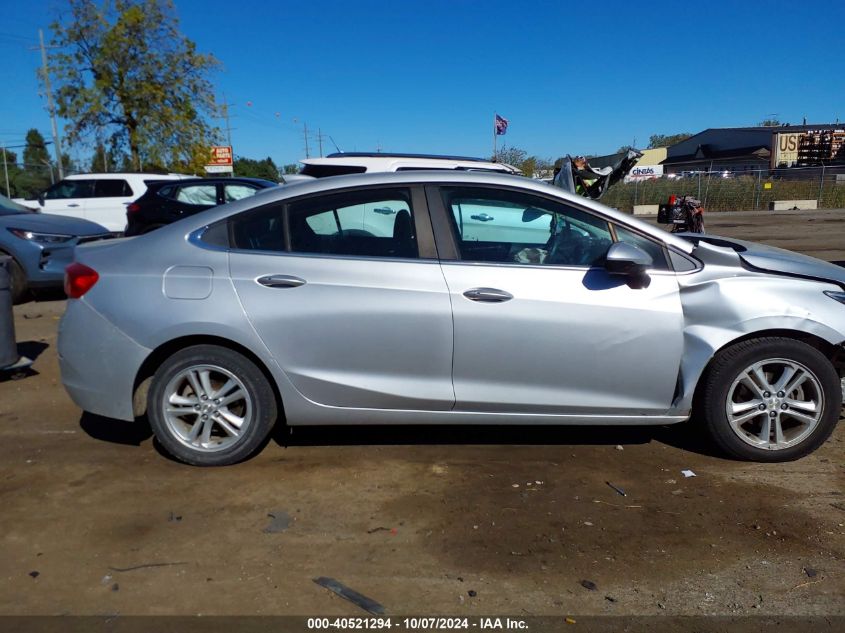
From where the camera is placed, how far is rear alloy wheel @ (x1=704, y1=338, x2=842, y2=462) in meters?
3.95

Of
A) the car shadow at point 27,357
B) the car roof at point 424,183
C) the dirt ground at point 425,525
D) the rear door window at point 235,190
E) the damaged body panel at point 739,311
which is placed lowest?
the dirt ground at point 425,525

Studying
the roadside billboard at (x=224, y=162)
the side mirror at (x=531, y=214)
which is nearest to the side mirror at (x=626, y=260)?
the side mirror at (x=531, y=214)

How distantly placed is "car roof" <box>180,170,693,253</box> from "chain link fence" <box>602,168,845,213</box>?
104ft

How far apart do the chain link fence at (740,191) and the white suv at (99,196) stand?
24.8 metres

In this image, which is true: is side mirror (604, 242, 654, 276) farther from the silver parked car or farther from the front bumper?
the front bumper

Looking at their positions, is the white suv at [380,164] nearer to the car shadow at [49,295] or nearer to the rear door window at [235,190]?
the car shadow at [49,295]

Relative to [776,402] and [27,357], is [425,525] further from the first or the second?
[27,357]

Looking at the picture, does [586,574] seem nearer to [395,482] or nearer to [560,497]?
[560,497]

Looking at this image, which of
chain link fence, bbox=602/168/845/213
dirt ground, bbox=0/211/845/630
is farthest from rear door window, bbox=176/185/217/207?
chain link fence, bbox=602/168/845/213

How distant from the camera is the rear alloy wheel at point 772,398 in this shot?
3.95 meters

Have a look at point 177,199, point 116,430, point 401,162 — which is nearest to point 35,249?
point 177,199

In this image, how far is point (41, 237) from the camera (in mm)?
9250

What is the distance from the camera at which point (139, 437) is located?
465cm

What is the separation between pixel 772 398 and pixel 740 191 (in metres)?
34.6
